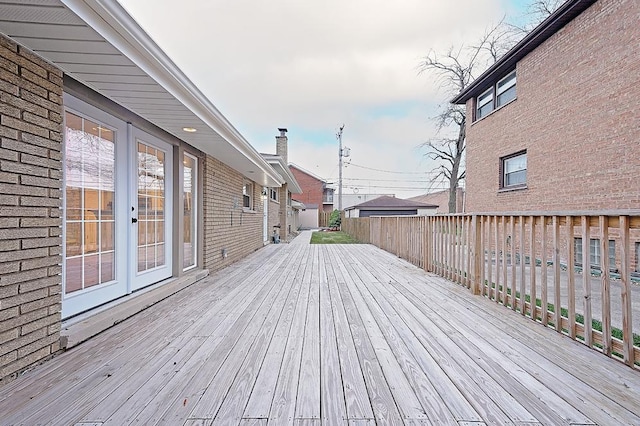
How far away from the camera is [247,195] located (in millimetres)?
9172

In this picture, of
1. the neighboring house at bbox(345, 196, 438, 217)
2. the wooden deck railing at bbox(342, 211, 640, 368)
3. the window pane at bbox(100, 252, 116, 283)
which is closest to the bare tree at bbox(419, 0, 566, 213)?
the neighboring house at bbox(345, 196, 438, 217)

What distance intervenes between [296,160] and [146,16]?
3121 centimetres

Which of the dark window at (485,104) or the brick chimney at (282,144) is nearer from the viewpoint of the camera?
the dark window at (485,104)

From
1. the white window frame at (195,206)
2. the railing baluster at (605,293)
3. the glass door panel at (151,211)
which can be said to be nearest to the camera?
the railing baluster at (605,293)

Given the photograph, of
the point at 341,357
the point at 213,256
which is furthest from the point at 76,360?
the point at 213,256

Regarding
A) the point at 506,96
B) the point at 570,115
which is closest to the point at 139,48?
the point at 570,115

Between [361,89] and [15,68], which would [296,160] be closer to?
[361,89]

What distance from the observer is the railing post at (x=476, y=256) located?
13.5 ft

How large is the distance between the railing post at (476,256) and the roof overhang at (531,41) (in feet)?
18.0

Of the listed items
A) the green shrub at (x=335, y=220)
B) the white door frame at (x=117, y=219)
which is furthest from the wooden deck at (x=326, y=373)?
the green shrub at (x=335, y=220)

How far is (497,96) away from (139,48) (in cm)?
1011

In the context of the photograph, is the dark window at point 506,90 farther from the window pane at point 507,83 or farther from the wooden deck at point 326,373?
the wooden deck at point 326,373

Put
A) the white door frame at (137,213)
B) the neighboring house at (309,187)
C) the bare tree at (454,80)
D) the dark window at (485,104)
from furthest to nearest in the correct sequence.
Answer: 1. the neighboring house at (309,187)
2. the bare tree at (454,80)
3. the dark window at (485,104)
4. the white door frame at (137,213)

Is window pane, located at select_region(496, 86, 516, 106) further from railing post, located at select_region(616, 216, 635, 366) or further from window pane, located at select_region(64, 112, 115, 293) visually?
window pane, located at select_region(64, 112, 115, 293)
